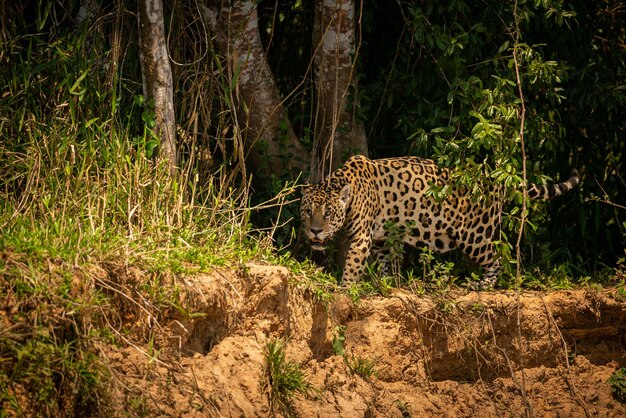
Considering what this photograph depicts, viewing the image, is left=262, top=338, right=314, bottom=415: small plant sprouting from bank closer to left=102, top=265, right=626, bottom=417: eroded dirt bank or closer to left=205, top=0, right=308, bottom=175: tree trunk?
left=102, top=265, right=626, bottom=417: eroded dirt bank

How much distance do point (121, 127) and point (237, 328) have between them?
204cm

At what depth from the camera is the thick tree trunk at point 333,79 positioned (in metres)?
9.57

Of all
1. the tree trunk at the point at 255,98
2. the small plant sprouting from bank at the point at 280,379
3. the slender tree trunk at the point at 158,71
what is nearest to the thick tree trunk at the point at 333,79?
the tree trunk at the point at 255,98

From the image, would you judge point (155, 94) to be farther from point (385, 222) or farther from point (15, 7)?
point (385, 222)

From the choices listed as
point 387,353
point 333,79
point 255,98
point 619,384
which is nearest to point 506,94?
point 333,79

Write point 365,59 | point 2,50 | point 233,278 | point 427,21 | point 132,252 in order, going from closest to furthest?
point 132,252
point 233,278
point 2,50
point 427,21
point 365,59

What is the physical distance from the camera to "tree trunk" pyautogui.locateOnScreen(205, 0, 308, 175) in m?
9.35

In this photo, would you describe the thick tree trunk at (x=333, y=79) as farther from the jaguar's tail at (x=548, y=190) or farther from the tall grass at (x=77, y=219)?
the jaguar's tail at (x=548, y=190)

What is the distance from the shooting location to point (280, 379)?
7.62 meters

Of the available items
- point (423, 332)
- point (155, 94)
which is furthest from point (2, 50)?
point (423, 332)

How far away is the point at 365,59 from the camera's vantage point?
1090cm

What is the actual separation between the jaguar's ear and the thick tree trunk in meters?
0.37

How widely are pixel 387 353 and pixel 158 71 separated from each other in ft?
10.2

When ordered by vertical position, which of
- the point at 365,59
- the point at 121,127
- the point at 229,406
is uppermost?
the point at 365,59
